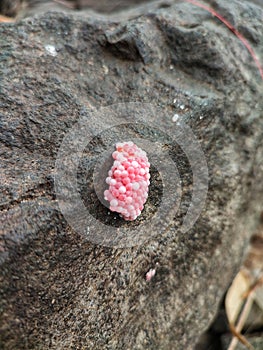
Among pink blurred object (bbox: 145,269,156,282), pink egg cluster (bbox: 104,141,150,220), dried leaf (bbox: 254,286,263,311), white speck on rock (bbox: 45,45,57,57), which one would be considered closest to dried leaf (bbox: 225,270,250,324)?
dried leaf (bbox: 254,286,263,311)

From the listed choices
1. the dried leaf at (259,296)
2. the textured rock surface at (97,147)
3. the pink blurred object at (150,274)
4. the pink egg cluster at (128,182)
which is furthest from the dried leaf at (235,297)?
the pink egg cluster at (128,182)

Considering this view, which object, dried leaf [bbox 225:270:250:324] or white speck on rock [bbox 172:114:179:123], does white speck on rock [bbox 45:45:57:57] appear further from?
dried leaf [bbox 225:270:250:324]

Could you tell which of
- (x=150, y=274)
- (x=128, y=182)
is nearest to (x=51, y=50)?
(x=128, y=182)

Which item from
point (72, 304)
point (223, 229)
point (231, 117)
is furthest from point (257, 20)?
point (72, 304)

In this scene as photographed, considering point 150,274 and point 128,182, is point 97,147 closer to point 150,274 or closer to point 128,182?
point 128,182

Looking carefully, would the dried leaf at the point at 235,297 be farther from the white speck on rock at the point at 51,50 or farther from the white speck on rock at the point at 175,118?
the white speck on rock at the point at 51,50
